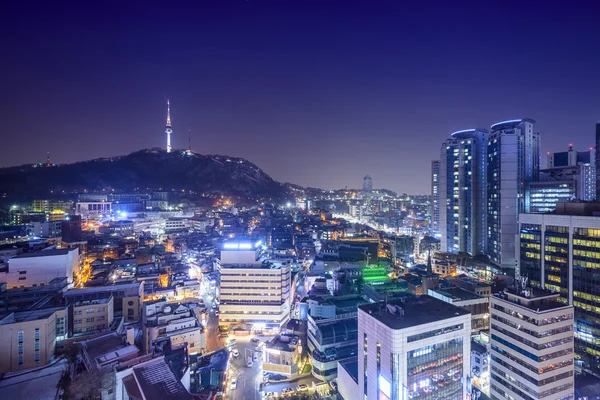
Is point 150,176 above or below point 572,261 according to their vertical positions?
above

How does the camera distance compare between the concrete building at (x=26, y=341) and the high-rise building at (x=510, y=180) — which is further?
the high-rise building at (x=510, y=180)

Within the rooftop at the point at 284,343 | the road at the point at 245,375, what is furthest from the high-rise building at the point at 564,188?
the road at the point at 245,375

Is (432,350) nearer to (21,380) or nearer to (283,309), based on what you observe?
(283,309)

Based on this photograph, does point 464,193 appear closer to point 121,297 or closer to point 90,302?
point 121,297

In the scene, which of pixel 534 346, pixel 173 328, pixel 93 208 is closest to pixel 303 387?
pixel 173 328

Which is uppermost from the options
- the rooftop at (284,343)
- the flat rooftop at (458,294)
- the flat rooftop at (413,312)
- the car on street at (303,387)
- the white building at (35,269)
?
the flat rooftop at (413,312)

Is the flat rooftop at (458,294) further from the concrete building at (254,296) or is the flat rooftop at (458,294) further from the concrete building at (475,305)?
the concrete building at (254,296)

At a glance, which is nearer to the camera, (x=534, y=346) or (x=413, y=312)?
(x=534, y=346)
